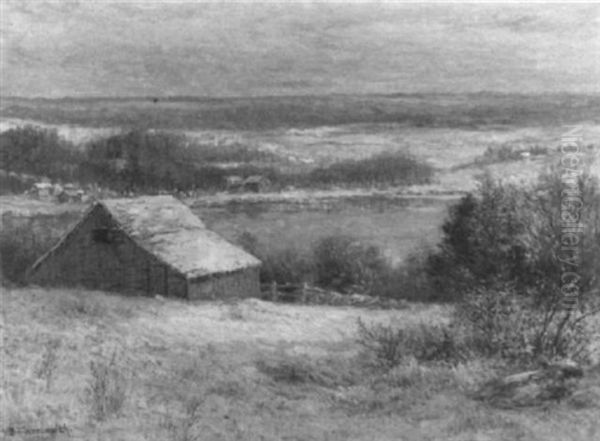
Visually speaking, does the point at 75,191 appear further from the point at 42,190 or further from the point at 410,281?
the point at 410,281

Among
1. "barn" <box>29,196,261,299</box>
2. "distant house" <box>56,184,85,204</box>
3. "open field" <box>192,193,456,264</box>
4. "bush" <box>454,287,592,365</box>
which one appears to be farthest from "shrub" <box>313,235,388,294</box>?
"distant house" <box>56,184,85,204</box>

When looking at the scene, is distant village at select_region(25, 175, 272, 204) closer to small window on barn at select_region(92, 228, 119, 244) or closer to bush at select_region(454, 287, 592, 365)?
small window on barn at select_region(92, 228, 119, 244)

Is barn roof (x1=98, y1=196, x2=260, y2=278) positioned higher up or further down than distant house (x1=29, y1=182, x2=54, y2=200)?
further down

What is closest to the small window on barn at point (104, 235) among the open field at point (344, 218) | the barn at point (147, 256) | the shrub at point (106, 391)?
the barn at point (147, 256)

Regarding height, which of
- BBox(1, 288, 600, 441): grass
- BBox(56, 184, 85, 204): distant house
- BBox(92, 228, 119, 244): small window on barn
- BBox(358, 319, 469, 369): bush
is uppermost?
BBox(56, 184, 85, 204): distant house

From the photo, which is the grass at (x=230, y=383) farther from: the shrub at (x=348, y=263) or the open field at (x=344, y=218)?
the open field at (x=344, y=218)

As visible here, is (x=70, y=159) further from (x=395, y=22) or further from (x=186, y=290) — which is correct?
(x=395, y=22)

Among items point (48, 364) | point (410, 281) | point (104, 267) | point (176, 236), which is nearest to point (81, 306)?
point (104, 267)
